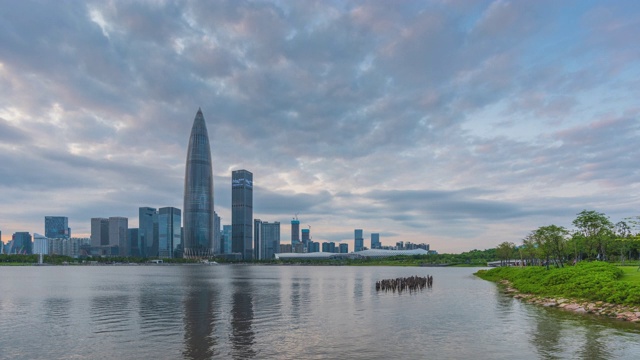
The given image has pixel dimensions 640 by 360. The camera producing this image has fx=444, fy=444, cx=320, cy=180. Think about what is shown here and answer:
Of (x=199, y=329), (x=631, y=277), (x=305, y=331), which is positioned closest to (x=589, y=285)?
(x=631, y=277)

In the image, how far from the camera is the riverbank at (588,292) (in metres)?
54.6

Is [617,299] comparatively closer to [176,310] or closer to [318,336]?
[318,336]

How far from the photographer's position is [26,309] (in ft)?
217

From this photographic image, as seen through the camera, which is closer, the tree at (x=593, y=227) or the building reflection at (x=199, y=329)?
the building reflection at (x=199, y=329)

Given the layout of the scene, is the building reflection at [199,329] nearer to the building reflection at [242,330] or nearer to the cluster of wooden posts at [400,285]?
the building reflection at [242,330]

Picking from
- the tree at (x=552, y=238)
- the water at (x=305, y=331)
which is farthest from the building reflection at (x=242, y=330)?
the tree at (x=552, y=238)

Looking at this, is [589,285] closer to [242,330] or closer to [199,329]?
[242,330]

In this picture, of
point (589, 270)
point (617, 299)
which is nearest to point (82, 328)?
point (617, 299)

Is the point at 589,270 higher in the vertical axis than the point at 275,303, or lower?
higher

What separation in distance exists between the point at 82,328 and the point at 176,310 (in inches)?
664

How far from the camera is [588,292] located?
64.4 metres

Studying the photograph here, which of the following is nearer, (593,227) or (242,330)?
(242,330)

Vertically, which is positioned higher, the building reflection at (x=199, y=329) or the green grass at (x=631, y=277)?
the green grass at (x=631, y=277)

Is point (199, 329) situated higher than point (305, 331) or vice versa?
point (199, 329)
